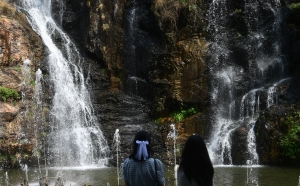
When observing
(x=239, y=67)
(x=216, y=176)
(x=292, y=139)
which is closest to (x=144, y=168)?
(x=216, y=176)

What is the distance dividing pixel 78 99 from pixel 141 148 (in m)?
14.6

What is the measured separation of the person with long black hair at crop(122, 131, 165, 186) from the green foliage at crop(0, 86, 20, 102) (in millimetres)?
13334

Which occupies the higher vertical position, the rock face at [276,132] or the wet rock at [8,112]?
the wet rock at [8,112]

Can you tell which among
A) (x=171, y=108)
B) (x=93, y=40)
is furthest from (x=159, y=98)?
(x=93, y=40)

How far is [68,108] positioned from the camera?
17.1 metres

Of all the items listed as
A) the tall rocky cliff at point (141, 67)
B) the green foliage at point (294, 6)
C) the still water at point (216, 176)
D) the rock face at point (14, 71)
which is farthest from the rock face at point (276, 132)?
the rock face at point (14, 71)

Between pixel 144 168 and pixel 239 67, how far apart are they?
48.3 feet

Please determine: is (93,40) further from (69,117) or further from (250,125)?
(250,125)

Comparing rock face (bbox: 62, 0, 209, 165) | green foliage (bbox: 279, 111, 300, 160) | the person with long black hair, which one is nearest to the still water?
green foliage (bbox: 279, 111, 300, 160)

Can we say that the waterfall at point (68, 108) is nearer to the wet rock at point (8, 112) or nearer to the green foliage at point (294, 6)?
the wet rock at point (8, 112)

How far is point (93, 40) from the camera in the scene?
Result: 19484 mm

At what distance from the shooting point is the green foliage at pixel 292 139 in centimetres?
1299

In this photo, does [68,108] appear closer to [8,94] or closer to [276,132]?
[8,94]

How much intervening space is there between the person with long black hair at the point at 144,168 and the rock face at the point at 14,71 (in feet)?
40.6
